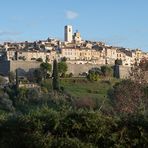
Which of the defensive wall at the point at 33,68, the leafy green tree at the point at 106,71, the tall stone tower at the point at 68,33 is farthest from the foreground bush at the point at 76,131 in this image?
the tall stone tower at the point at 68,33

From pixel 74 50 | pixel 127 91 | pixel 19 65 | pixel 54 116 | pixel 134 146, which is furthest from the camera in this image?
pixel 74 50

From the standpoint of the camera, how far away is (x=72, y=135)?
1066 centimetres

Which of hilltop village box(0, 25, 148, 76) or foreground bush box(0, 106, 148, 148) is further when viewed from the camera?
hilltop village box(0, 25, 148, 76)

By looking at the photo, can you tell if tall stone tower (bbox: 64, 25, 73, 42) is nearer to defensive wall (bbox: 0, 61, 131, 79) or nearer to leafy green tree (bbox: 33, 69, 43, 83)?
defensive wall (bbox: 0, 61, 131, 79)

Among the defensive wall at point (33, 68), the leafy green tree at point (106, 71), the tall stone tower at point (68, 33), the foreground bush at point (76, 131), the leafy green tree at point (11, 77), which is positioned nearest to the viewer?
the foreground bush at point (76, 131)

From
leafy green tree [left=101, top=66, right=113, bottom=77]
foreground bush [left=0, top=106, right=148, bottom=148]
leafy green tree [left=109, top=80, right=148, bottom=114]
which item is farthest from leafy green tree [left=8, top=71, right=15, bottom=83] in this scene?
foreground bush [left=0, top=106, right=148, bottom=148]

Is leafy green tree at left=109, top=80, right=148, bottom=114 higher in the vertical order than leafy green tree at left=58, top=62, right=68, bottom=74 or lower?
lower

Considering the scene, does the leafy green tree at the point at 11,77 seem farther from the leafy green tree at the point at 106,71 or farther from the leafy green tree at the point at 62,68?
the leafy green tree at the point at 106,71

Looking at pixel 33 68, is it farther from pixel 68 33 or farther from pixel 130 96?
pixel 68 33

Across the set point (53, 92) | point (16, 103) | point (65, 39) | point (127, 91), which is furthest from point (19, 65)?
point (65, 39)

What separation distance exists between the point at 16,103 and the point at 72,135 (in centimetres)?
3349

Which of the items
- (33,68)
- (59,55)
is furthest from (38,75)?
(59,55)

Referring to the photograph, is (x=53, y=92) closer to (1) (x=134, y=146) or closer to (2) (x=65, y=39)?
(1) (x=134, y=146)

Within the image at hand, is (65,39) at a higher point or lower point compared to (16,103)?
higher
